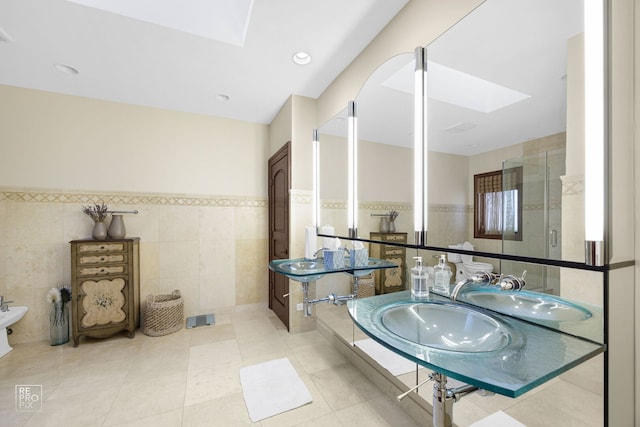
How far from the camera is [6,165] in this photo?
238 cm

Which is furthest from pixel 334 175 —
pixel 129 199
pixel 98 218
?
pixel 98 218

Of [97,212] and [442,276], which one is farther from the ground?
[97,212]

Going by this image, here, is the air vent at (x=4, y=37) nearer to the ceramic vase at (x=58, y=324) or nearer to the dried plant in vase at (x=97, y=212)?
the dried plant in vase at (x=97, y=212)

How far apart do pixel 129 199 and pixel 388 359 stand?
9.74 feet

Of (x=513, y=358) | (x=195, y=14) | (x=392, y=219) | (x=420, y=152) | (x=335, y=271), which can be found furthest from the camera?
(x=335, y=271)

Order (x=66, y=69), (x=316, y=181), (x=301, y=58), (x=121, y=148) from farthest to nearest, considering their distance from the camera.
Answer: (x=121, y=148), (x=316, y=181), (x=66, y=69), (x=301, y=58)

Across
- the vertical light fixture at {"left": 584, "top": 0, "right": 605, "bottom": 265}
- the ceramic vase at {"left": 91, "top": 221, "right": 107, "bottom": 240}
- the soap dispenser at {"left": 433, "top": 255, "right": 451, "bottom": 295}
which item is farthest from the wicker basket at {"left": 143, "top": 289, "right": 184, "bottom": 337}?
the vertical light fixture at {"left": 584, "top": 0, "right": 605, "bottom": 265}

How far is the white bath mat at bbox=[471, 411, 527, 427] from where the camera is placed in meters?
0.94

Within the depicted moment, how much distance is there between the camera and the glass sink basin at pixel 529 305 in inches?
32.7

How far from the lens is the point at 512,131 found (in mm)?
938

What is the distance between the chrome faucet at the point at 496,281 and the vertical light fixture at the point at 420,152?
36cm

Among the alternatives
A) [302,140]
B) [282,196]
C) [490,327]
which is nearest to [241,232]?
[282,196]

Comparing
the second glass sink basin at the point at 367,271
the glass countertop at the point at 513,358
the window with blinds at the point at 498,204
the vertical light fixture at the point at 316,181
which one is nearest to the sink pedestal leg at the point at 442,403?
the glass countertop at the point at 513,358

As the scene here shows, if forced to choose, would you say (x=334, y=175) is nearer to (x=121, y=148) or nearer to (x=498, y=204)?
(x=498, y=204)
